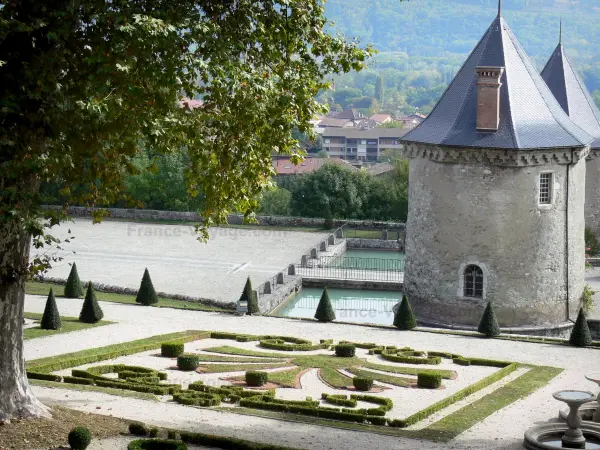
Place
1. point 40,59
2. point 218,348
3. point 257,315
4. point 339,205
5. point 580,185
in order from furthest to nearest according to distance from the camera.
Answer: point 339,205 < point 580,185 < point 257,315 < point 218,348 < point 40,59

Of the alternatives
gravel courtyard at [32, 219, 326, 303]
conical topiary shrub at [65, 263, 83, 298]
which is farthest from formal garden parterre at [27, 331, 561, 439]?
gravel courtyard at [32, 219, 326, 303]

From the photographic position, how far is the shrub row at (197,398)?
2336 centimetres

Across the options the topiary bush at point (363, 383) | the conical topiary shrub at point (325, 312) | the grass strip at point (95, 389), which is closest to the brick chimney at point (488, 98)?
the conical topiary shrub at point (325, 312)

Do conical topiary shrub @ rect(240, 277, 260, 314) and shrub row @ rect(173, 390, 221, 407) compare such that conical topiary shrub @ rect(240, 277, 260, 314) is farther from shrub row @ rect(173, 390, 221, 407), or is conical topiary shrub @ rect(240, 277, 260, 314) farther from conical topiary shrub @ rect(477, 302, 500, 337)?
shrub row @ rect(173, 390, 221, 407)

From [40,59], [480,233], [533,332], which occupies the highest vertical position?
[40,59]

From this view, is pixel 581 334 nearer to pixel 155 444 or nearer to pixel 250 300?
pixel 250 300

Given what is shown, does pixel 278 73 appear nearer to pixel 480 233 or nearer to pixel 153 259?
pixel 480 233

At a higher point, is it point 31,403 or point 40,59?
point 40,59

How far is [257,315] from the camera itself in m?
36.8

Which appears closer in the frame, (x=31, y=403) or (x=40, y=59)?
(x=40, y=59)

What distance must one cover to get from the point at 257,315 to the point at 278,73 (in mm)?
16459

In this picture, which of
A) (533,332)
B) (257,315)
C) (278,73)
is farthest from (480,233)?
(278,73)

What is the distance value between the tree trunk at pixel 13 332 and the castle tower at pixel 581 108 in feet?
122

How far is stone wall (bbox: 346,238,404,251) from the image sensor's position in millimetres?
62188
